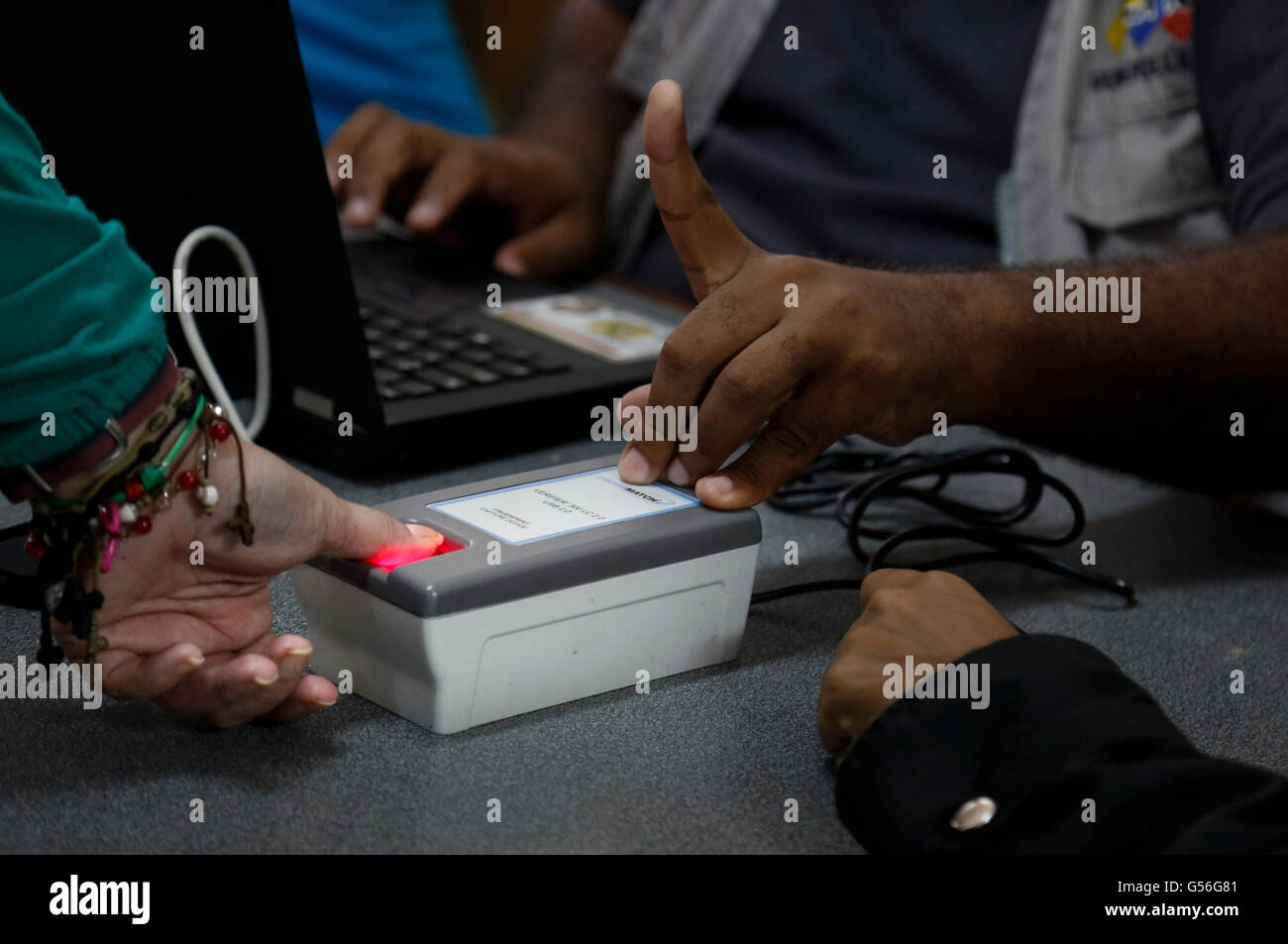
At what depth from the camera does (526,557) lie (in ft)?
Result: 1.72

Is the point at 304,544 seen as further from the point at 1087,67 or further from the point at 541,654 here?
the point at 1087,67

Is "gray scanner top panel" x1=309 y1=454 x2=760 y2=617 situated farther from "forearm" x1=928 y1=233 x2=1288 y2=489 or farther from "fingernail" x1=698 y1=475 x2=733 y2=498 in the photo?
"forearm" x1=928 y1=233 x2=1288 y2=489

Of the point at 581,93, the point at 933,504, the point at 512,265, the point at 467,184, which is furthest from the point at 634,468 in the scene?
the point at 581,93

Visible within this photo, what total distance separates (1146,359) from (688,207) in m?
0.30

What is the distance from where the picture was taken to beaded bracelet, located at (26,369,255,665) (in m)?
0.48

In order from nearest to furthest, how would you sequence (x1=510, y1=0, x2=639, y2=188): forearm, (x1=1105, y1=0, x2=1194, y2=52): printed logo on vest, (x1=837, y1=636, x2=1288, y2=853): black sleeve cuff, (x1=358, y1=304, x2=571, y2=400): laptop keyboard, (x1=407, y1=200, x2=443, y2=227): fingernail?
(x1=837, y1=636, x2=1288, y2=853): black sleeve cuff
(x1=358, y1=304, x2=571, y2=400): laptop keyboard
(x1=1105, y1=0, x2=1194, y2=52): printed logo on vest
(x1=407, y1=200, x2=443, y2=227): fingernail
(x1=510, y1=0, x2=639, y2=188): forearm

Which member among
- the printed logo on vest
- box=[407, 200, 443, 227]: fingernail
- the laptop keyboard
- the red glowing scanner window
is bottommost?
the laptop keyboard

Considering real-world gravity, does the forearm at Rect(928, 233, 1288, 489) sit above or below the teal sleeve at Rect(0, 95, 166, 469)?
below

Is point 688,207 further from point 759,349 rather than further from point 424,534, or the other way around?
point 424,534

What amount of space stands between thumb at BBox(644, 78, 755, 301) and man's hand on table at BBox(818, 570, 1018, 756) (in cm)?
18

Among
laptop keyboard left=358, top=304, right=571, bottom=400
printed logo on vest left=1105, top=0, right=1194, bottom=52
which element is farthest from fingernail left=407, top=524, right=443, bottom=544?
printed logo on vest left=1105, top=0, right=1194, bottom=52

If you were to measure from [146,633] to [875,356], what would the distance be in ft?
1.19

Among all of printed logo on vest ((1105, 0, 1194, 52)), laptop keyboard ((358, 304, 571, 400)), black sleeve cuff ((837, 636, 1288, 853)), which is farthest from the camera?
printed logo on vest ((1105, 0, 1194, 52))
